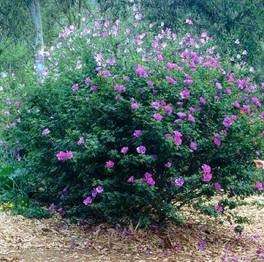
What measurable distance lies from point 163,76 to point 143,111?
454 mm

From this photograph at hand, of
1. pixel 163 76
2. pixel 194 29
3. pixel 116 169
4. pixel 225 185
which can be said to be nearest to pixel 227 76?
pixel 163 76

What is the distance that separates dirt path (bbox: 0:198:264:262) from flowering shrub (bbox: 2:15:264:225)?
0.20 meters

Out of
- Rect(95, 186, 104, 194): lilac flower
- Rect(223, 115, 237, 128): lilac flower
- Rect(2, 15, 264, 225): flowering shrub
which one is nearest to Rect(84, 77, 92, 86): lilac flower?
Rect(2, 15, 264, 225): flowering shrub

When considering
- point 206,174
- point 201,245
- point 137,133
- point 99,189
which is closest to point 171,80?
point 137,133

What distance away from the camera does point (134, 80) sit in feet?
16.7

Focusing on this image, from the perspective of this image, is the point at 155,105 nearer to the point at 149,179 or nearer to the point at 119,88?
the point at 119,88

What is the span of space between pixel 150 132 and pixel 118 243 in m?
1.13

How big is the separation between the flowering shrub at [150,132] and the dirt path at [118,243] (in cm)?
20

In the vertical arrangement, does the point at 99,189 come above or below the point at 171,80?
below

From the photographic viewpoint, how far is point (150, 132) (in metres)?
4.86

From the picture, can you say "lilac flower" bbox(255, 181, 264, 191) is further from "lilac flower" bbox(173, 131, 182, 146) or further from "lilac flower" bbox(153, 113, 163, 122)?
"lilac flower" bbox(153, 113, 163, 122)

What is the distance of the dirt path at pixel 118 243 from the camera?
16.3 feet

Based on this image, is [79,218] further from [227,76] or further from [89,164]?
[227,76]

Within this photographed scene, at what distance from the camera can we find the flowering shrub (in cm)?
492
